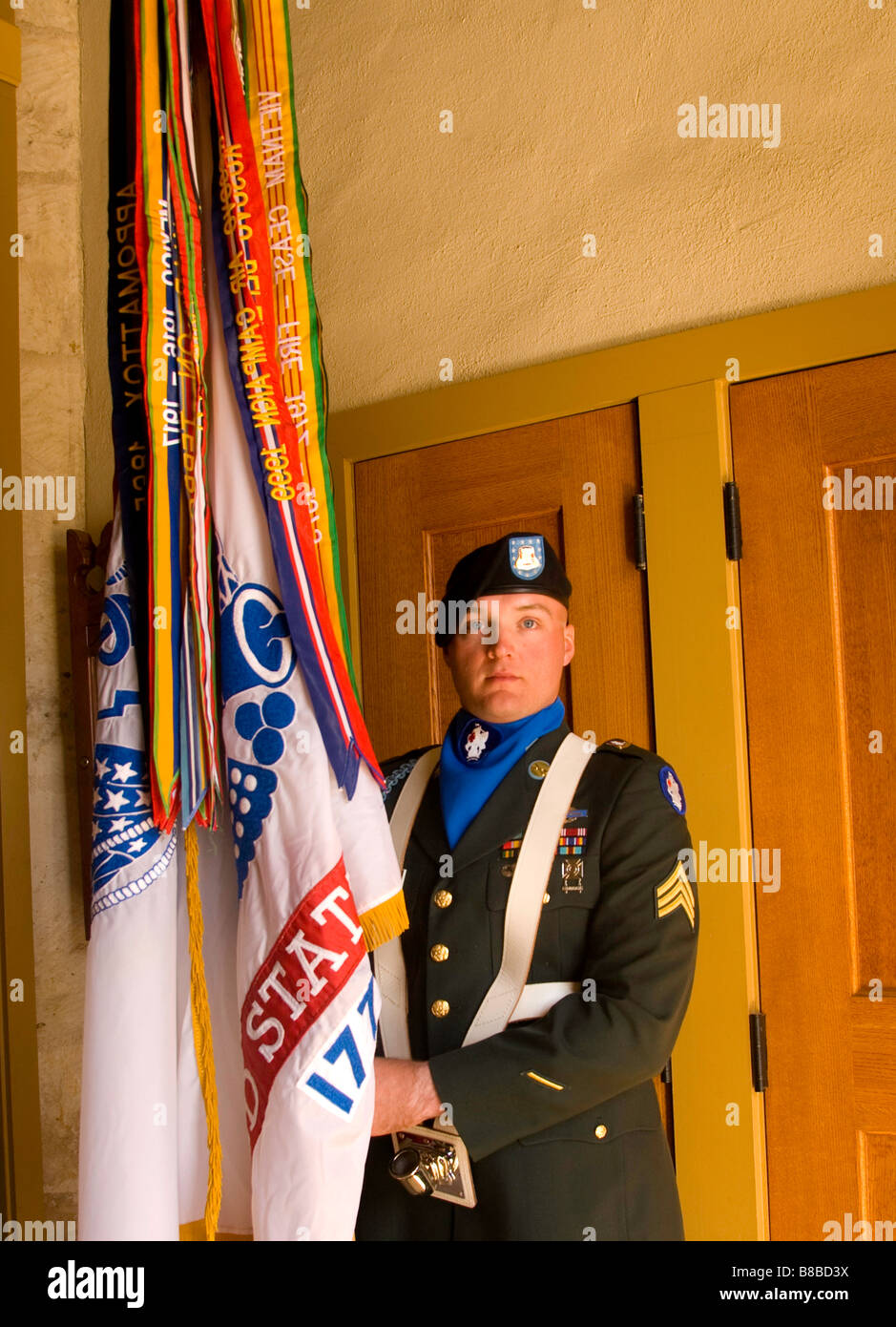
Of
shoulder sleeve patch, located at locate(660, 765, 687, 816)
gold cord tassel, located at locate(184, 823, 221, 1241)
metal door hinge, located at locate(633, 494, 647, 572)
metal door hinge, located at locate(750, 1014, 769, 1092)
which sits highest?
metal door hinge, located at locate(633, 494, 647, 572)

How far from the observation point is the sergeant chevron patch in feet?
4.73

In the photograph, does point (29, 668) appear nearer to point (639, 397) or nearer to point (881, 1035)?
point (639, 397)

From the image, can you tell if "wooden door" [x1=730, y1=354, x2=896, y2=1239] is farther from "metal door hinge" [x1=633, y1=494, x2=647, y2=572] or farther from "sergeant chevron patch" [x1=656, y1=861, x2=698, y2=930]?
"sergeant chevron patch" [x1=656, y1=861, x2=698, y2=930]

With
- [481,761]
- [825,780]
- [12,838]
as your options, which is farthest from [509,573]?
[12,838]

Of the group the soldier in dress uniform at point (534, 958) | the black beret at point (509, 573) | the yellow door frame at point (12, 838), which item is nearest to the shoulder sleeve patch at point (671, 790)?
the soldier in dress uniform at point (534, 958)

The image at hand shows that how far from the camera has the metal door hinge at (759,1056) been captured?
5.93 ft

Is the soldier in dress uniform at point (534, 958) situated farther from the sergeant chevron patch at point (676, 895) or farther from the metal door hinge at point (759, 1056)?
the metal door hinge at point (759, 1056)

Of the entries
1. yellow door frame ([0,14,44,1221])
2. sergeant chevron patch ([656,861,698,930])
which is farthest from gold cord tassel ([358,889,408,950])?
yellow door frame ([0,14,44,1221])

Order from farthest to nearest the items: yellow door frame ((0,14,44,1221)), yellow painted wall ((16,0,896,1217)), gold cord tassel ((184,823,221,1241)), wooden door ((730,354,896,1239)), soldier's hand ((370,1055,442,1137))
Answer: yellow door frame ((0,14,44,1221))
yellow painted wall ((16,0,896,1217))
wooden door ((730,354,896,1239))
soldier's hand ((370,1055,442,1137))
gold cord tassel ((184,823,221,1241))

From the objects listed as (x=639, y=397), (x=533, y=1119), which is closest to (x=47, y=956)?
(x=533, y=1119)

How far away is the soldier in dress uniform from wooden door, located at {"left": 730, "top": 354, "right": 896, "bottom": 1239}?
12.5 inches

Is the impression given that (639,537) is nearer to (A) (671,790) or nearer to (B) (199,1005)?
(A) (671,790)

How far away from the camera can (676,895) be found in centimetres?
146

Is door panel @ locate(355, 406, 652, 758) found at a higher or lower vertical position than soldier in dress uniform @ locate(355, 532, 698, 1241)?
higher
